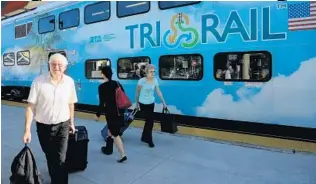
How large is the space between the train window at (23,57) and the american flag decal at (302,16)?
9.14 meters

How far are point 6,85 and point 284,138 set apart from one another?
1132 cm

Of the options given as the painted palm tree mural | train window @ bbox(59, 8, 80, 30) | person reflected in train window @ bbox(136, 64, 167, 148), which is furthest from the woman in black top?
the painted palm tree mural

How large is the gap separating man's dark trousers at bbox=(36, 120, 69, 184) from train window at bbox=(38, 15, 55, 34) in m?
7.74

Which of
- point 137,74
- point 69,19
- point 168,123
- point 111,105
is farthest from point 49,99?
point 69,19

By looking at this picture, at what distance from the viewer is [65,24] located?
10.0 metres

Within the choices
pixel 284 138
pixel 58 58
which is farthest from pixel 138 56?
pixel 58 58

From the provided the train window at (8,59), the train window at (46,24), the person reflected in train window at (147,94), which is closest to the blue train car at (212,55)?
the train window at (46,24)

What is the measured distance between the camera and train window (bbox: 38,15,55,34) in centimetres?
1051

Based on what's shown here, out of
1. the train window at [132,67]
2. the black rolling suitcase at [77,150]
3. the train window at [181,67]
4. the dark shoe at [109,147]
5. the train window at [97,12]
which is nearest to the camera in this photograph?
the black rolling suitcase at [77,150]

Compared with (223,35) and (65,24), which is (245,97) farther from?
(65,24)

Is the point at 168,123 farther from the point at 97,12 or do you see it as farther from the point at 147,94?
the point at 97,12

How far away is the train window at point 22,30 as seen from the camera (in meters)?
11.8

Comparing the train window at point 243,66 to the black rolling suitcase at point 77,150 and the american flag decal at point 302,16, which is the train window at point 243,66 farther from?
the black rolling suitcase at point 77,150

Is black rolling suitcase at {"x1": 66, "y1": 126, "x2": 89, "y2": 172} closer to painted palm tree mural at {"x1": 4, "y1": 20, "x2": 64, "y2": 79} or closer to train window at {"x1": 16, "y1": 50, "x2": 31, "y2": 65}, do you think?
painted palm tree mural at {"x1": 4, "y1": 20, "x2": 64, "y2": 79}
